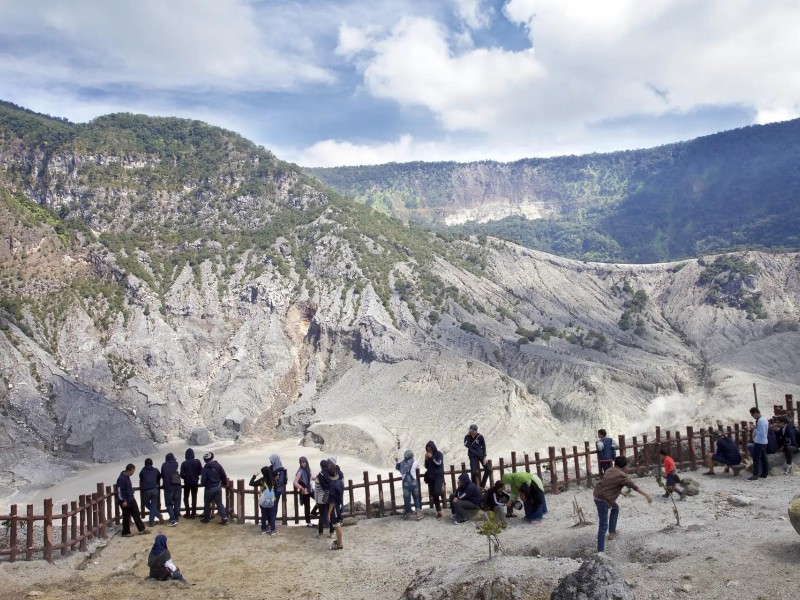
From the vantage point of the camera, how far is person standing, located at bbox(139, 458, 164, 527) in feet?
48.4

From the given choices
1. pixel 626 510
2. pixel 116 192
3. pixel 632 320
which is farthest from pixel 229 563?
pixel 116 192

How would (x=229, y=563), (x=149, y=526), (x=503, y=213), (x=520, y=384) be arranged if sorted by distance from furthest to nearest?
(x=503, y=213) < (x=520, y=384) < (x=149, y=526) < (x=229, y=563)

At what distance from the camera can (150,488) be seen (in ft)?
48.5

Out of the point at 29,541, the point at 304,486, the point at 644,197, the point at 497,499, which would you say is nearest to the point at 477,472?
the point at 497,499

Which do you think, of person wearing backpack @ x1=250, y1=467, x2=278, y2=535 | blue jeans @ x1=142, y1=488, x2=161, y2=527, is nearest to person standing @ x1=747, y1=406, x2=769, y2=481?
person wearing backpack @ x1=250, y1=467, x2=278, y2=535

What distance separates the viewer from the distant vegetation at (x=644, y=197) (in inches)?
5074

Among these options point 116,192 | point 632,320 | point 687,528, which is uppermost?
point 116,192

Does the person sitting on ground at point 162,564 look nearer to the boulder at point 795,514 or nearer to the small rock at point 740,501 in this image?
the boulder at point 795,514

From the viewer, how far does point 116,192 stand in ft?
216

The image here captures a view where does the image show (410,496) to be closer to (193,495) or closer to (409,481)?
(409,481)

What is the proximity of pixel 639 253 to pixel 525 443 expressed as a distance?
114 meters

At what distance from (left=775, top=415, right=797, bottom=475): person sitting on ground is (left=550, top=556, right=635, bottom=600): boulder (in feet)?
34.3

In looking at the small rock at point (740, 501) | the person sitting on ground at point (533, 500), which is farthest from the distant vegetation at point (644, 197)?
Answer: the person sitting on ground at point (533, 500)

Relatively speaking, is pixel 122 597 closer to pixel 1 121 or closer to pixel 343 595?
pixel 343 595
